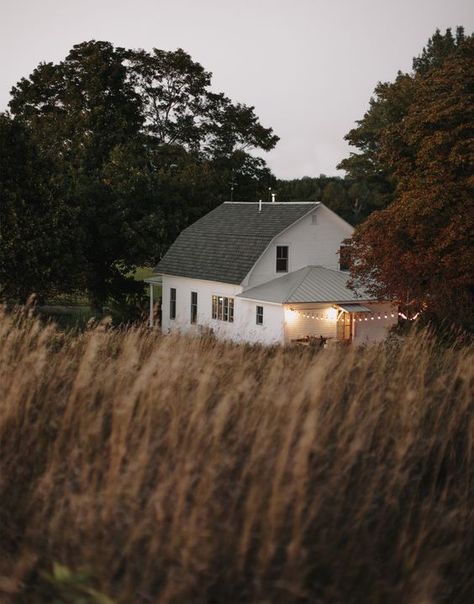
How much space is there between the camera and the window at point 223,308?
3341 centimetres

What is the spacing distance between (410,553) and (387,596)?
1.29 feet

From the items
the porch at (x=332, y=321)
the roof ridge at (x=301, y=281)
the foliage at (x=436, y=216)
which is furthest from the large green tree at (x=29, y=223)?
the foliage at (x=436, y=216)

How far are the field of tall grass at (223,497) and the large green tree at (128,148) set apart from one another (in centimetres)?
2918

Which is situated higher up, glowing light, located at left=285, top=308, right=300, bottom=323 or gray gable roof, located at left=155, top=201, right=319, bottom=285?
gray gable roof, located at left=155, top=201, right=319, bottom=285

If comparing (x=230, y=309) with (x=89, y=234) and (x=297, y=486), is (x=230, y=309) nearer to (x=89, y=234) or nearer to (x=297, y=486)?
(x=89, y=234)

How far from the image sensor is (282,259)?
33.2 meters

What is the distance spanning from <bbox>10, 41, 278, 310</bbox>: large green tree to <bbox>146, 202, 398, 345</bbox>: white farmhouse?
436 centimetres

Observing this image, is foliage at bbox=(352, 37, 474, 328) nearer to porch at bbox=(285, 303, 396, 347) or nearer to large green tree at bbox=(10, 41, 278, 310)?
porch at bbox=(285, 303, 396, 347)

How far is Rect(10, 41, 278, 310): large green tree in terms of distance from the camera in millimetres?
38656

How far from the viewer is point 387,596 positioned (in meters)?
3.43

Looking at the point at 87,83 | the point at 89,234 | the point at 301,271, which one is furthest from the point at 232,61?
the point at 301,271

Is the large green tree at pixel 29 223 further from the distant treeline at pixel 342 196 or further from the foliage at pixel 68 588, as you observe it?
the distant treeline at pixel 342 196

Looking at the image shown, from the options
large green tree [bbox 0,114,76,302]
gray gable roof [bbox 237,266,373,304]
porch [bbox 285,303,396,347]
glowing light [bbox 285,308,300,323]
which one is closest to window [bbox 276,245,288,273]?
gray gable roof [bbox 237,266,373,304]

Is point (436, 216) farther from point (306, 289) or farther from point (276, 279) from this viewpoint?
point (276, 279)
